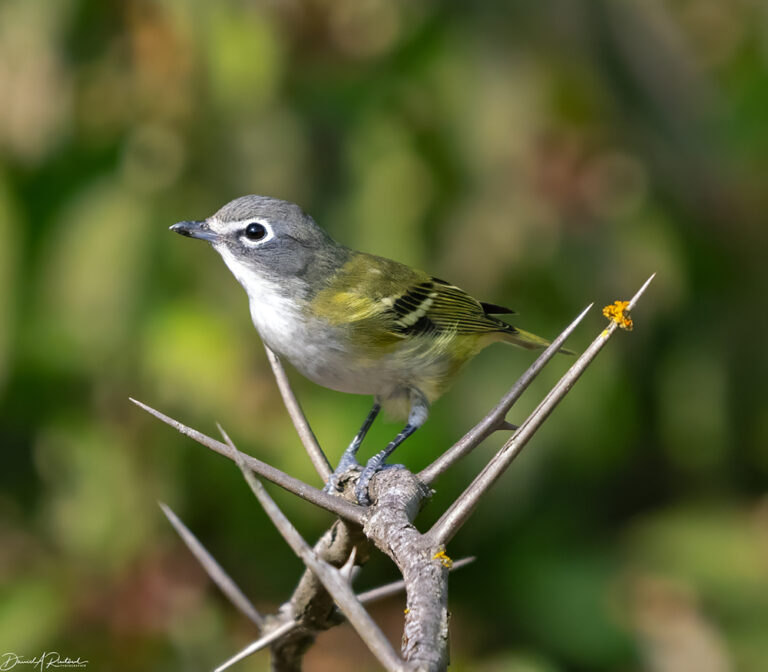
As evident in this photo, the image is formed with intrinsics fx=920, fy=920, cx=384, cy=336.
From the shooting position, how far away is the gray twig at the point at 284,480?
1371 mm

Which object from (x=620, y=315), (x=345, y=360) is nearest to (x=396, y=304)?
(x=345, y=360)

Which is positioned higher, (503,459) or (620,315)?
(620,315)

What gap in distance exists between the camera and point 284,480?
1384 millimetres

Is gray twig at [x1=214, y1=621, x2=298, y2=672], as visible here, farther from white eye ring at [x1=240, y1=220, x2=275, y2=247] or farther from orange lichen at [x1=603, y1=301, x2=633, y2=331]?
white eye ring at [x1=240, y1=220, x2=275, y2=247]

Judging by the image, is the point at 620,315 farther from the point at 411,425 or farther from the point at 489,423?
the point at 411,425

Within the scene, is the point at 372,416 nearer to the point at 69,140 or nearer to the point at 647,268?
the point at 647,268

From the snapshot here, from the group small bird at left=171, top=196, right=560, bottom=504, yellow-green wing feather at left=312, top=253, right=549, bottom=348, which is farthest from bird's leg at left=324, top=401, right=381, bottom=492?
yellow-green wing feather at left=312, top=253, right=549, bottom=348

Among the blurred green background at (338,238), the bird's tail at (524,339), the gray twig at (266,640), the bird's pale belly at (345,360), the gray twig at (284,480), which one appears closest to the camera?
the gray twig at (284,480)

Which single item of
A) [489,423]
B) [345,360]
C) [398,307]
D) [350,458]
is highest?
[489,423]

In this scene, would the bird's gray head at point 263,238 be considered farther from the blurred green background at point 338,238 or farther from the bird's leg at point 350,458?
the blurred green background at point 338,238
